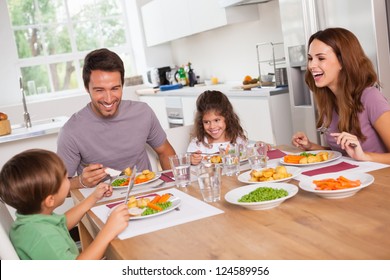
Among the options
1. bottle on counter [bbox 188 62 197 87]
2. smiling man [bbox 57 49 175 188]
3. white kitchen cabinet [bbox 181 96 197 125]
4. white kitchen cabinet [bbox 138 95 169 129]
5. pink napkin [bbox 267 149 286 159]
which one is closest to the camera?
pink napkin [bbox 267 149 286 159]

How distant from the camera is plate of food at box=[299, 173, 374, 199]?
56.7 inches

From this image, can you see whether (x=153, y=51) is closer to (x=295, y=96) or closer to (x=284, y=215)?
(x=295, y=96)

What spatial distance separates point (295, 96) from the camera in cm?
366

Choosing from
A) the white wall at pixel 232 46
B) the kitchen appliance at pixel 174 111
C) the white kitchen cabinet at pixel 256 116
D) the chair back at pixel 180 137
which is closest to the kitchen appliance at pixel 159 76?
the white wall at pixel 232 46

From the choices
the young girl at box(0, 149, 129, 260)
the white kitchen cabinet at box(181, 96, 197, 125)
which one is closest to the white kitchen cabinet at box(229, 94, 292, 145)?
the white kitchen cabinet at box(181, 96, 197, 125)

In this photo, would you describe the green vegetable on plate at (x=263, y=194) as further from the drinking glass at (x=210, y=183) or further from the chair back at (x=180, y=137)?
the chair back at (x=180, y=137)

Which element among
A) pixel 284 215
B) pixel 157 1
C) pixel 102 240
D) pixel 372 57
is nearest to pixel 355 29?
pixel 372 57

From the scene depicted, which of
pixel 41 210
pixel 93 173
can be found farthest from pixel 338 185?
pixel 93 173

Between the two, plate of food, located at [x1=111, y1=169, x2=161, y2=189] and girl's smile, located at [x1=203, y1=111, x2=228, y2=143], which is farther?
girl's smile, located at [x1=203, y1=111, x2=228, y2=143]

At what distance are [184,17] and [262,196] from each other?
4258 mm

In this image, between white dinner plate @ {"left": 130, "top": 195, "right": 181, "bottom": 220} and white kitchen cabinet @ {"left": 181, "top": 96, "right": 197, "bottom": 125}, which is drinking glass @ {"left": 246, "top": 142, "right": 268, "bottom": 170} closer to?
white dinner plate @ {"left": 130, "top": 195, "right": 181, "bottom": 220}

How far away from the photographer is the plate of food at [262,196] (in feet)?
4.71

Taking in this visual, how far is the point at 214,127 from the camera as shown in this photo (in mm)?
2666
